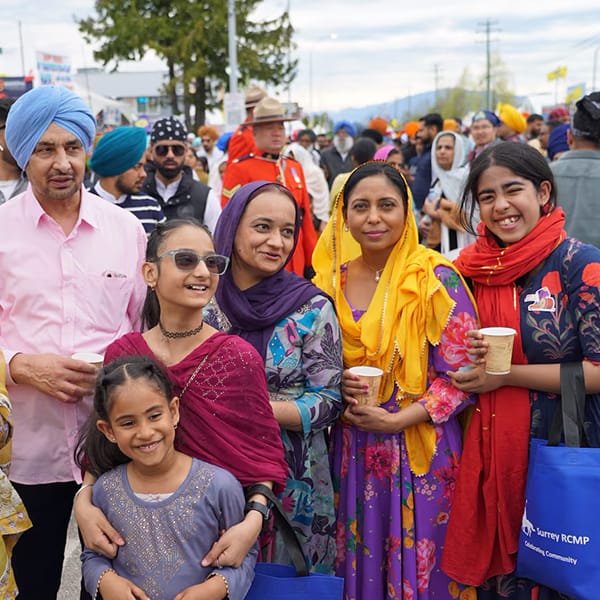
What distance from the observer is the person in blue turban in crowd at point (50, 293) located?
102 inches

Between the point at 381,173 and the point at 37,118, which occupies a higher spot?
the point at 37,118

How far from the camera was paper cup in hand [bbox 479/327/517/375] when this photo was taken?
8.30ft

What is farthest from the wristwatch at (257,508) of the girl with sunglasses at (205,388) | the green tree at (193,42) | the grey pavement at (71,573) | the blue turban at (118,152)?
the green tree at (193,42)

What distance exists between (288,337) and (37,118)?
3.79ft

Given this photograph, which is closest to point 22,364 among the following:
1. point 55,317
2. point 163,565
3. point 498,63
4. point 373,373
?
point 55,317

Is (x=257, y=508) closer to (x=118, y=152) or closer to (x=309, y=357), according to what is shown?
(x=309, y=357)

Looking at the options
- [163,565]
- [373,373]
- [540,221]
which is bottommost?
[163,565]

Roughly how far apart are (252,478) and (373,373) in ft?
1.94

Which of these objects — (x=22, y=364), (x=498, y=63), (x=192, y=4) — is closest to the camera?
(x=22, y=364)

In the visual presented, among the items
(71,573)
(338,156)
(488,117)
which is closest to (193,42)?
(338,156)

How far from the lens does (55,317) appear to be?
2641 mm

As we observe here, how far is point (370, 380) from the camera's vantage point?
8.71ft

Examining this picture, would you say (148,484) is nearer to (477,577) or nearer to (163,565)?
(163,565)

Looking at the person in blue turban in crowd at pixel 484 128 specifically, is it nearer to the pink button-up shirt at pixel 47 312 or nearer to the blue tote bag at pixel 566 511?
the blue tote bag at pixel 566 511
